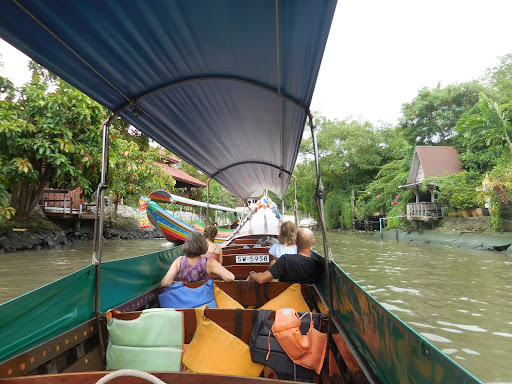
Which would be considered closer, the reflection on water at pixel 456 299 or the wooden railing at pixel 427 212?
the reflection on water at pixel 456 299

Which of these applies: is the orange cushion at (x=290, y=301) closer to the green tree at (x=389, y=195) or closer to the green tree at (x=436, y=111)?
the green tree at (x=389, y=195)

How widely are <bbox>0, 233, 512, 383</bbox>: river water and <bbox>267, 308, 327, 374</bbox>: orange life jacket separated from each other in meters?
2.68

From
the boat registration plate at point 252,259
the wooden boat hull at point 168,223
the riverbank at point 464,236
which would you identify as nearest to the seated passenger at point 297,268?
the boat registration plate at point 252,259

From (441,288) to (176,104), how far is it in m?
6.83

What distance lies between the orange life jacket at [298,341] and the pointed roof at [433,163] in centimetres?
1965

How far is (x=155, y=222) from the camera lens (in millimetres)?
12938

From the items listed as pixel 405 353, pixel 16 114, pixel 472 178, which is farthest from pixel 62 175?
pixel 472 178

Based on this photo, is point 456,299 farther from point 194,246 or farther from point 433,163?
point 433,163

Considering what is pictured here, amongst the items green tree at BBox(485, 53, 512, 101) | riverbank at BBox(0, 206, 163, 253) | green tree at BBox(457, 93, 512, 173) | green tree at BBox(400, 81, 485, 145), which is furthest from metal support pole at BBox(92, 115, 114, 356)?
green tree at BBox(485, 53, 512, 101)

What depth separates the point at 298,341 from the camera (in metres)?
1.82

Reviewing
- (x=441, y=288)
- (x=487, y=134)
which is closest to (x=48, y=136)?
(x=441, y=288)

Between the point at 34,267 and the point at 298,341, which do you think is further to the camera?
the point at 34,267

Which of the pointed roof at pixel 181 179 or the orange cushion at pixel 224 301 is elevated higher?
the pointed roof at pixel 181 179

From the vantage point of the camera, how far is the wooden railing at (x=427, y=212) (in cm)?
1761
